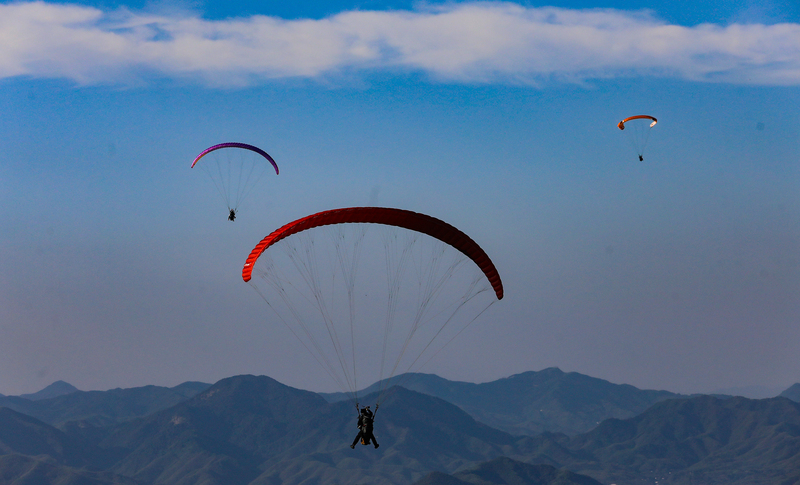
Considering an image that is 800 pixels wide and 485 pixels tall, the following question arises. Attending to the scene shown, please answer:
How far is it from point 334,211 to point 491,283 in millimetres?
10414

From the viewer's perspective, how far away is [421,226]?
4225 centimetres

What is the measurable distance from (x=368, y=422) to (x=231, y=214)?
43.8m

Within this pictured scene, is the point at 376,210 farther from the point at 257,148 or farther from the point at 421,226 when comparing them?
the point at 257,148

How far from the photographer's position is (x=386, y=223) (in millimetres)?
41969

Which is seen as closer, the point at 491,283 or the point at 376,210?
the point at 376,210

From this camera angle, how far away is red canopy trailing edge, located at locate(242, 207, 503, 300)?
1567 inches

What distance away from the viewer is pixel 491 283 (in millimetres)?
44844

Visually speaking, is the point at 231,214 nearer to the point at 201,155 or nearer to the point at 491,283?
the point at 201,155

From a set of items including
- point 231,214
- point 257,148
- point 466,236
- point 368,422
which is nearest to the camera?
point 368,422

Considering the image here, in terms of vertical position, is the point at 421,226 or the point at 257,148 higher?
the point at 257,148

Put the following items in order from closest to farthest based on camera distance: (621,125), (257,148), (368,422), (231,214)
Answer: (368,422)
(257,148)
(231,214)
(621,125)

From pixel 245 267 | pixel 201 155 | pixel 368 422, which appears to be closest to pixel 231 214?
pixel 201 155

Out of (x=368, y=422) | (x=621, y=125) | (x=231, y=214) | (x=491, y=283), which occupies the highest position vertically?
(x=621, y=125)

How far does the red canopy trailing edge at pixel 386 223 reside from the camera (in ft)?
131
